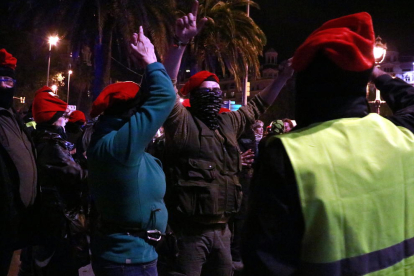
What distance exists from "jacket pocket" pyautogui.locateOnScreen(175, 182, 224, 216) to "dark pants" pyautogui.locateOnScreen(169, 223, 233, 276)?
0.50ft

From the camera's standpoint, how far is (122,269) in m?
2.78

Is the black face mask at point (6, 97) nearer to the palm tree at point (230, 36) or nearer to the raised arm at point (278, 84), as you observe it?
the raised arm at point (278, 84)

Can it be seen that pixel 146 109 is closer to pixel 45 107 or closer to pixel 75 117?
pixel 45 107

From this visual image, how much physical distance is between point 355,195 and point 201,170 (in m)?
2.20

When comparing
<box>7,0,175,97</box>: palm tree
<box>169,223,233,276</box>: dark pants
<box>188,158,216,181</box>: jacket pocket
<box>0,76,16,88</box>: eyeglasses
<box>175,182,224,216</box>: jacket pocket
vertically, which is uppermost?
<box>7,0,175,97</box>: palm tree

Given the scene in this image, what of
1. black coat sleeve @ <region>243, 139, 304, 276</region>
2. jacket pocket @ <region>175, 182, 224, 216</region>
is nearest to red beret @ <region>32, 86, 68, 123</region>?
jacket pocket @ <region>175, 182, 224, 216</region>

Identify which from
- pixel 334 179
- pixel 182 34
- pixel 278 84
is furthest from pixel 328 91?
pixel 278 84

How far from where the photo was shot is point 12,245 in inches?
122

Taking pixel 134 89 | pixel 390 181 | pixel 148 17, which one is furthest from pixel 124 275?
pixel 148 17

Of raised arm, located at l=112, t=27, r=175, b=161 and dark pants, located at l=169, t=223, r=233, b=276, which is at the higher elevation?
raised arm, located at l=112, t=27, r=175, b=161

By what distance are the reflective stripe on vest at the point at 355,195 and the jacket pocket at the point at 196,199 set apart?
2.07 metres

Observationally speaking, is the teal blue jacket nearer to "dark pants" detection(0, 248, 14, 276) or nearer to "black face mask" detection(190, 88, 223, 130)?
"dark pants" detection(0, 248, 14, 276)

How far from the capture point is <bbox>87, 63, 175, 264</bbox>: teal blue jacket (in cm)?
267

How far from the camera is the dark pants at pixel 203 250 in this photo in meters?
3.56
